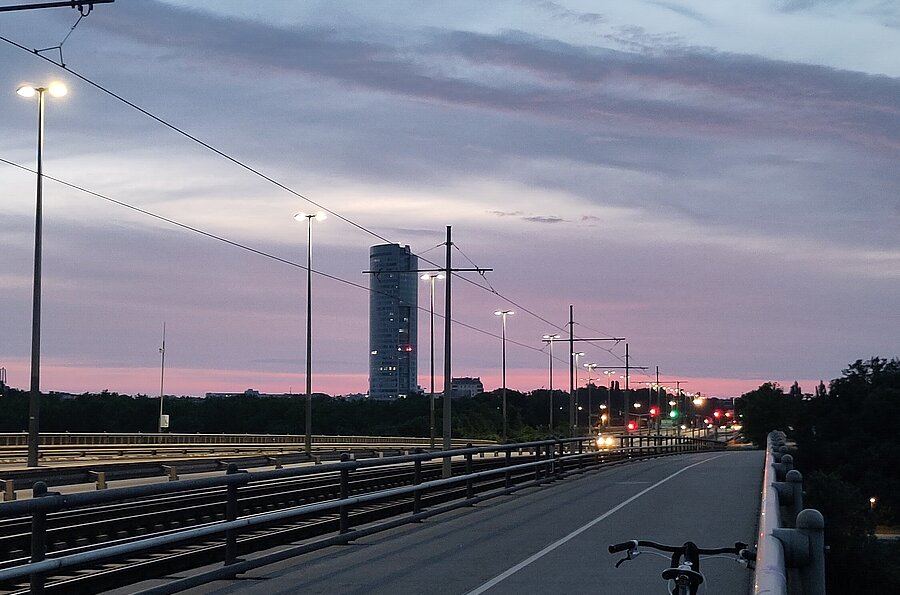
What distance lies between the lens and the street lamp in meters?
32.0

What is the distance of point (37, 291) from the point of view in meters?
34.1

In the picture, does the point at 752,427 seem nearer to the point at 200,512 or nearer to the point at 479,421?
the point at 479,421

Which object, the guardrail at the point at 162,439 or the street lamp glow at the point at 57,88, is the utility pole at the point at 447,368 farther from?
the guardrail at the point at 162,439

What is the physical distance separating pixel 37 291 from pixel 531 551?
22512 millimetres

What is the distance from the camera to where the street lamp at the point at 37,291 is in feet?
105

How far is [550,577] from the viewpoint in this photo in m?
13.7

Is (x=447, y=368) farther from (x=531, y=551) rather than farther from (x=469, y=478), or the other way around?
(x=531, y=551)

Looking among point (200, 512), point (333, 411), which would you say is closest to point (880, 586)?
point (200, 512)

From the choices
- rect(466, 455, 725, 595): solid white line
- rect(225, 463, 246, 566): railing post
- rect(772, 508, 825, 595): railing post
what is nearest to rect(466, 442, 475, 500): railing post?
rect(466, 455, 725, 595): solid white line

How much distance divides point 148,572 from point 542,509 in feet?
33.6

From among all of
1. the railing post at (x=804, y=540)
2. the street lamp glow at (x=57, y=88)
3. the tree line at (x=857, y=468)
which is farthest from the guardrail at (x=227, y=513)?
the street lamp glow at (x=57, y=88)

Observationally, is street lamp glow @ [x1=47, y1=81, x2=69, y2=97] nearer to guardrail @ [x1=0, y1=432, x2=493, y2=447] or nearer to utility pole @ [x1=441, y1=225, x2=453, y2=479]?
utility pole @ [x1=441, y1=225, x2=453, y2=479]

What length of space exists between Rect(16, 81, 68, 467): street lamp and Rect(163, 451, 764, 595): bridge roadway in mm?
14287

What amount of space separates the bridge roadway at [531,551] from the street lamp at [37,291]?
14.3m
